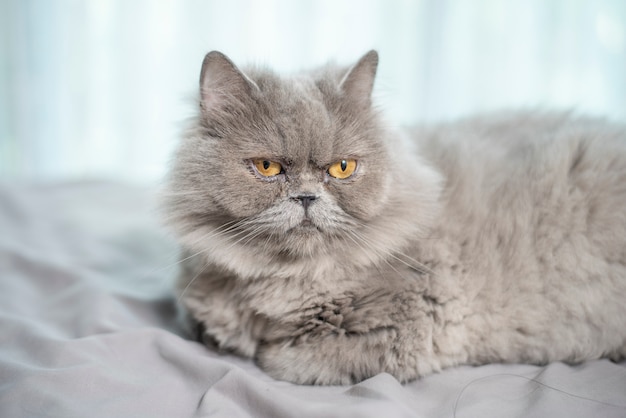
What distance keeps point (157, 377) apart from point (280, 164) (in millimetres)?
625

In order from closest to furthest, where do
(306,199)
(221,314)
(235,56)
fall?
(306,199) → (221,314) → (235,56)

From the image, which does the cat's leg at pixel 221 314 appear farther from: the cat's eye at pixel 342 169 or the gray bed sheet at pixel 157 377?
the cat's eye at pixel 342 169

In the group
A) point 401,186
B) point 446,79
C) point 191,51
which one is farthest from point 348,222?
point 191,51

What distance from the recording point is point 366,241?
144 cm

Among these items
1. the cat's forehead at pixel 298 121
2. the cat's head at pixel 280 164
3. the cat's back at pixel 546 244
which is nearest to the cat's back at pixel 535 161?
the cat's back at pixel 546 244

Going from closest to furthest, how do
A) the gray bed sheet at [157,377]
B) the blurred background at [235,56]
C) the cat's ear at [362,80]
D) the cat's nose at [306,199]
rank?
1. the gray bed sheet at [157,377]
2. the cat's nose at [306,199]
3. the cat's ear at [362,80]
4. the blurred background at [235,56]

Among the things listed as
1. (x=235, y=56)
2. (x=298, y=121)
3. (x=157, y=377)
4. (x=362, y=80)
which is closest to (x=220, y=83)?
(x=298, y=121)

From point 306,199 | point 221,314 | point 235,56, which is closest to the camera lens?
point 306,199

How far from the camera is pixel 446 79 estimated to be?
11.0 ft

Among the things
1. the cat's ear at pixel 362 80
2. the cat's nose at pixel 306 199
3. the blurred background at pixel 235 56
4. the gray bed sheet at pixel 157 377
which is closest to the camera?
the gray bed sheet at pixel 157 377

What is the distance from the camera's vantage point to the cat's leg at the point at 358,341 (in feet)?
4.61

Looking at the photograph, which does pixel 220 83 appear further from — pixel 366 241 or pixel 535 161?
pixel 535 161

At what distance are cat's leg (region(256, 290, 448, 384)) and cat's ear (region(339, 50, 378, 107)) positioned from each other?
550 mm

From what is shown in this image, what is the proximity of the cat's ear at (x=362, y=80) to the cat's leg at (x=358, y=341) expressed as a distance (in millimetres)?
550
